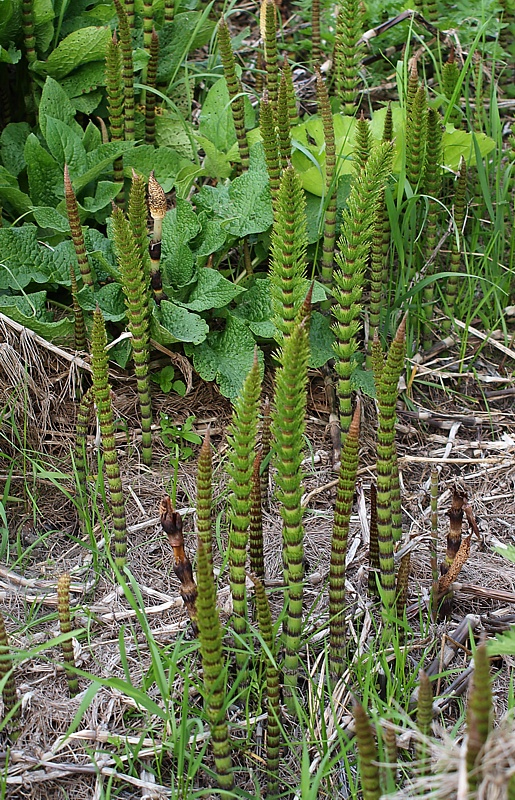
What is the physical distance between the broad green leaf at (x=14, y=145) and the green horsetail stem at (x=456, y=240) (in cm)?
136

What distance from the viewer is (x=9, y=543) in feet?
7.34

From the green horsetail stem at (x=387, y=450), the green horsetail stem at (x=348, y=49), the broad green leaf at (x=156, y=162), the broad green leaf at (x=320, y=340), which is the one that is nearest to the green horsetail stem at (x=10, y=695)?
the green horsetail stem at (x=387, y=450)

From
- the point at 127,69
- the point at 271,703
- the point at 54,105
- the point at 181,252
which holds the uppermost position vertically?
the point at 127,69

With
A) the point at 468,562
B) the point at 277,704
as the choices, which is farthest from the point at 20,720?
the point at 468,562

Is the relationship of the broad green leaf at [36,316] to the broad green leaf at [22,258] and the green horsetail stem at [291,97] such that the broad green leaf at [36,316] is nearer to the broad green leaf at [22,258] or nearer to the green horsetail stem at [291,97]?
the broad green leaf at [22,258]

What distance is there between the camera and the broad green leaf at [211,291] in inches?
95.0

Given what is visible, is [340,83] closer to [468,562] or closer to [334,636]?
[468,562]

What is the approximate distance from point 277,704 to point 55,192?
1680mm

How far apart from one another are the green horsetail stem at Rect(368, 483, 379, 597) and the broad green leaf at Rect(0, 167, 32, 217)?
1387mm

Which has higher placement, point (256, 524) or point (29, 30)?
point (29, 30)

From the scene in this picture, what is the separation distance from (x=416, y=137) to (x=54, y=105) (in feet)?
3.66

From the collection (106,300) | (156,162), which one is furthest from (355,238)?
(156,162)

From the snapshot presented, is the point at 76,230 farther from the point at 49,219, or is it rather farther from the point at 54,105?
the point at 54,105

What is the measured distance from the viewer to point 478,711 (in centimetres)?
108
